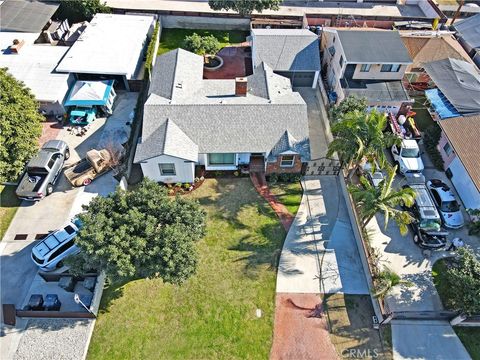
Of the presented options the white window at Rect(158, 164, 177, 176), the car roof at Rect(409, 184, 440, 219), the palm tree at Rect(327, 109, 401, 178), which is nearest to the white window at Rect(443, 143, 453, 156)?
the car roof at Rect(409, 184, 440, 219)

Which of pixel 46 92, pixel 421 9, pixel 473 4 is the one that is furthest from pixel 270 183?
pixel 473 4

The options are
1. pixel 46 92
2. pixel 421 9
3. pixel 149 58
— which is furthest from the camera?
pixel 421 9

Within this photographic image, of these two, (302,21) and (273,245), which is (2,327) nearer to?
(273,245)

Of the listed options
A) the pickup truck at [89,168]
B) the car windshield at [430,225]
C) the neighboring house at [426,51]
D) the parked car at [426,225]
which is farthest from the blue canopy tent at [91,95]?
the neighboring house at [426,51]

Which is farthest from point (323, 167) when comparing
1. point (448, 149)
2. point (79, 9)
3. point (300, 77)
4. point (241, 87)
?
point (79, 9)

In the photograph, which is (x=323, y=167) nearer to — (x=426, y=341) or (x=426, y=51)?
(x=426, y=341)

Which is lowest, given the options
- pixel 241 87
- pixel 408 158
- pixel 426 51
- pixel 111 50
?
pixel 408 158
